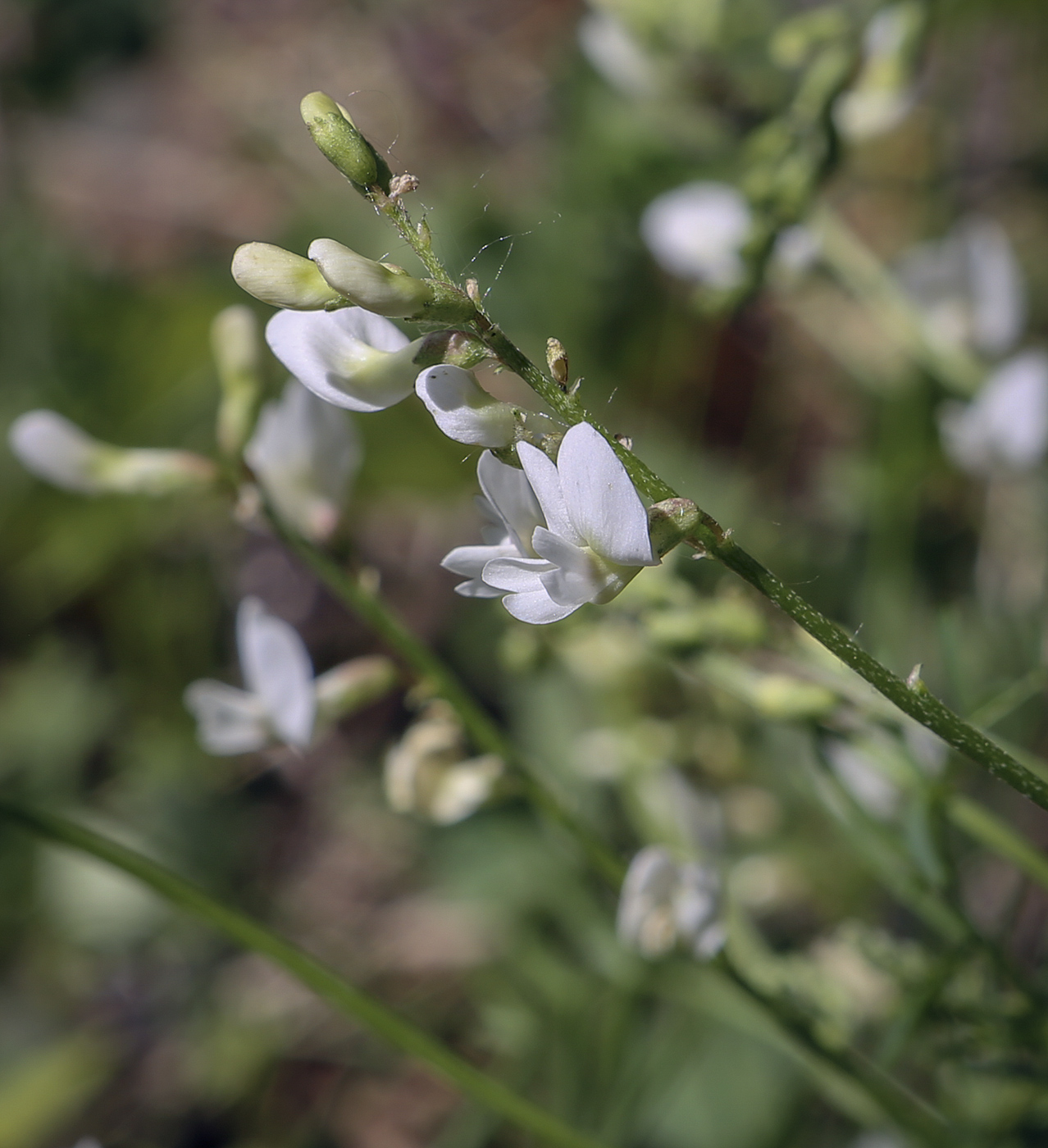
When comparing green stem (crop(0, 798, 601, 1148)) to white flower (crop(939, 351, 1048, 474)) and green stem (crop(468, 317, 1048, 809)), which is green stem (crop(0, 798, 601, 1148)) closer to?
green stem (crop(468, 317, 1048, 809))

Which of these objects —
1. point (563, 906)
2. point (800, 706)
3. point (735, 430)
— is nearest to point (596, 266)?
point (735, 430)

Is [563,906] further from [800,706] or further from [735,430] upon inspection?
[735,430]

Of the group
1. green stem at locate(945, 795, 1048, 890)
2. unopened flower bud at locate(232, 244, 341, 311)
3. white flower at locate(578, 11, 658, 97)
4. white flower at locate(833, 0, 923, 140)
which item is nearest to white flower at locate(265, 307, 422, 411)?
unopened flower bud at locate(232, 244, 341, 311)

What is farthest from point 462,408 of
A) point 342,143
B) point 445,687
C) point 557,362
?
point 445,687

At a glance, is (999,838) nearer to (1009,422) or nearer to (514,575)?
(514,575)

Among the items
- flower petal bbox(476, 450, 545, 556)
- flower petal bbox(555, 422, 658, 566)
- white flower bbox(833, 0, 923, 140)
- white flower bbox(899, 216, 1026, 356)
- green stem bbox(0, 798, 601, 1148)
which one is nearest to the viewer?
flower petal bbox(555, 422, 658, 566)

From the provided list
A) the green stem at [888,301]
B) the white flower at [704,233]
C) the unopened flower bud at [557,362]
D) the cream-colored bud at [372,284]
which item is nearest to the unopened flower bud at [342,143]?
the cream-colored bud at [372,284]
